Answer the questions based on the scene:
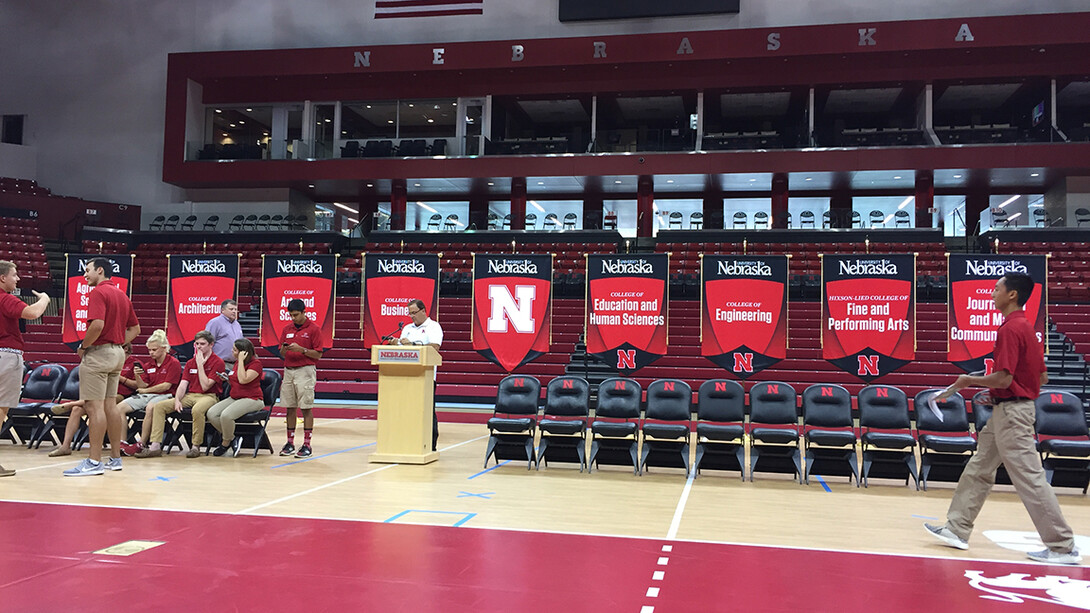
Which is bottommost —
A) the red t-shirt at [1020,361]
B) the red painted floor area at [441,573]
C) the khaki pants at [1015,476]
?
the red painted floor area at [441,573]

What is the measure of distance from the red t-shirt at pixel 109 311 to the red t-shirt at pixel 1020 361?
7010 mm

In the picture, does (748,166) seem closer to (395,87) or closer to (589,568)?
(395,87)

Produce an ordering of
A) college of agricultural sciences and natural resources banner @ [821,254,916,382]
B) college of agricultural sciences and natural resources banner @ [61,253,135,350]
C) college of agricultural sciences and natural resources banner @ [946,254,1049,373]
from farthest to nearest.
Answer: college of agricultural sciences and natural resources banner @ [61,253,135,350] < college of agricultural sciences and natural resources banner @ [821,254,916,382] < college of agricultural sciences and natural resources banner @ [946,254,1049,373]

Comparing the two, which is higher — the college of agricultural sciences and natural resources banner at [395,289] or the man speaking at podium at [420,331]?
the college of agricultural sciences and natural resources banner at [395,289]

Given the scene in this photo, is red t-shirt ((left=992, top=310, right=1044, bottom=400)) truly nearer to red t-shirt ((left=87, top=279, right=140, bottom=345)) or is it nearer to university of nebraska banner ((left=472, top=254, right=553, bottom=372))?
university of nebraska banner ((left=472, top=254, right=553, bottom=372))

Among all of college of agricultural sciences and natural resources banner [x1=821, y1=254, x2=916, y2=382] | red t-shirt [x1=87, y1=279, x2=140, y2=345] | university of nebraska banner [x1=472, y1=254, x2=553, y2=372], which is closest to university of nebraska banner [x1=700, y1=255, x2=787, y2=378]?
college of agricultural sciences and natural resources banner [x1=821, y1=254, x2=916, y2=382]

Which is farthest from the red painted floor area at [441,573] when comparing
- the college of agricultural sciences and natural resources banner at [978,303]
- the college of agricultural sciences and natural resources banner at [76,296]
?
the college of agricultural sciences and natural resources banner at [76,296]

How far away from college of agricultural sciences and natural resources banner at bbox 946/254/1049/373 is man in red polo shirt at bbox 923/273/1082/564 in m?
4.00

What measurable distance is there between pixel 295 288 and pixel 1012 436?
8897 millimetres

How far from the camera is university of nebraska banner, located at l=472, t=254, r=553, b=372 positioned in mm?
9539

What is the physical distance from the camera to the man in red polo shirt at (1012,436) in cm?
453

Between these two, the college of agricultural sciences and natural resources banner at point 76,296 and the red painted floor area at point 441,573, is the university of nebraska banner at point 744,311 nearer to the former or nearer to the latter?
the red painted floor area at point 441,573

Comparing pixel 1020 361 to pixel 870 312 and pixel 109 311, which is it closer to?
pixel 870 312

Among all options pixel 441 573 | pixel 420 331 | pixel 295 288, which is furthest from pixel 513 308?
pixel 441 573
